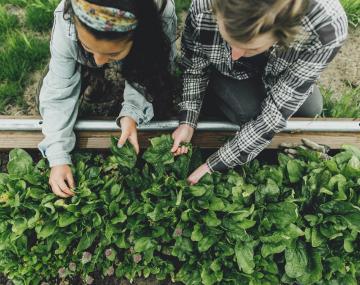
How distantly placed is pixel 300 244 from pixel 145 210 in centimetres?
73

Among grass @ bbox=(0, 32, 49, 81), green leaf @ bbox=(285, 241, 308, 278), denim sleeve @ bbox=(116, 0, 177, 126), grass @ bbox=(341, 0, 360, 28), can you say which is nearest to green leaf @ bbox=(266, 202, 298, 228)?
green leaf @ bbox=(285, 241, 308, 278)

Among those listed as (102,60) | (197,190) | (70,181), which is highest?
(102,60)

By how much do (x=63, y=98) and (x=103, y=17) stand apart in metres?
0.66

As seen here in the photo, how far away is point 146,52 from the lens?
5.68 feet

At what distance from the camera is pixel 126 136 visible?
77.0 inches

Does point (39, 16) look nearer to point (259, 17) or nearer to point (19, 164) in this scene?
point (19, 164)

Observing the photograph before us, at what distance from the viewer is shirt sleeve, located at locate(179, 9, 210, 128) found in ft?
6.15

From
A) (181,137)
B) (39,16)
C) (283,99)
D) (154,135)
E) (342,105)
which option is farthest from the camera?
(39,16)

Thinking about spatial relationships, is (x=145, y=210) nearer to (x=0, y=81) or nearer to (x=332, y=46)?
(x=332, y=46)

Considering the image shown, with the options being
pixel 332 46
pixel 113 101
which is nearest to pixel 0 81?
pixel 113 101

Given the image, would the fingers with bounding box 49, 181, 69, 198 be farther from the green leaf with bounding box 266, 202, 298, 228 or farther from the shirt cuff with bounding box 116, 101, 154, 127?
the green leaf with bounding box 266, 202, 298, 228

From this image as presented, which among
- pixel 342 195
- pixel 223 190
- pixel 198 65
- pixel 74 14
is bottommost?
pixel 223 190

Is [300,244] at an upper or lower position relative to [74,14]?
lower

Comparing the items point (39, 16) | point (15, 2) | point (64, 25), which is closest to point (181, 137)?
point (64, 25)
